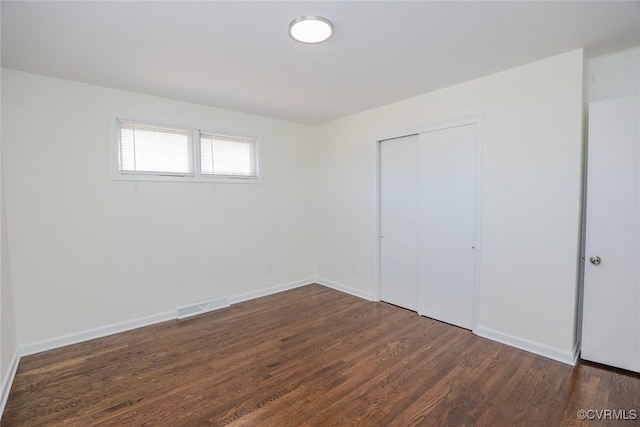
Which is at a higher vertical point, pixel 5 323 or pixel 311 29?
pixel 311 29

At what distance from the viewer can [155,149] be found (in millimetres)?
3420

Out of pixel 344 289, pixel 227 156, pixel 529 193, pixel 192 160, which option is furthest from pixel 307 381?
pixel 227 156

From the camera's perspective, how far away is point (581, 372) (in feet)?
7.73

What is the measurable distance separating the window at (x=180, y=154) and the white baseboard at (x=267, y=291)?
1.60 m

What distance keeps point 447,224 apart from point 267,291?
2.65m

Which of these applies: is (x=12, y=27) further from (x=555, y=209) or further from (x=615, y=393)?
(x=615, y=393)

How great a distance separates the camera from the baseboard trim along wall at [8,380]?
200 cm

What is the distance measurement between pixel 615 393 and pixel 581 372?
10.4 inches

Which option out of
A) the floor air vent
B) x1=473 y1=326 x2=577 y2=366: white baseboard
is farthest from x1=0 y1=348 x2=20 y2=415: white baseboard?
x1=473 y1=326 x2=577 y2=366: white baseboard

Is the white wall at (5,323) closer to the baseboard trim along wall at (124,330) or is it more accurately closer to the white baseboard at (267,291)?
the baseboard trim along wall at (124,330)

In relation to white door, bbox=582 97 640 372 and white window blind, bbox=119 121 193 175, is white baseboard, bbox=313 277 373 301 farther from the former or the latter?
white window blind, bbox=119 121 193 175

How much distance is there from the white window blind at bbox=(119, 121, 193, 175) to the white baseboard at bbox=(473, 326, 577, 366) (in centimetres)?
375

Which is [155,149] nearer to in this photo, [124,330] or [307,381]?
[124,330]

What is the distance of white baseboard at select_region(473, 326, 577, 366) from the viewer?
8.18ft
